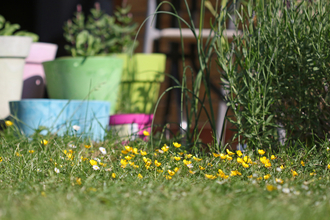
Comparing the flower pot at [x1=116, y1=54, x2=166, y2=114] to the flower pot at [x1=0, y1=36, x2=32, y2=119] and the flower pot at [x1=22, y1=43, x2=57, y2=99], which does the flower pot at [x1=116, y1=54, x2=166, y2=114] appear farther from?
the flower pot at [x1=0, y1=36, x2=32, y2=119]

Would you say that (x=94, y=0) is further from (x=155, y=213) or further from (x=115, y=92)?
(x=155, y=213)

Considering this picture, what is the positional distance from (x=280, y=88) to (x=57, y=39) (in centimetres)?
190

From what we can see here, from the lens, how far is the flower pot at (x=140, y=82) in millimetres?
2271

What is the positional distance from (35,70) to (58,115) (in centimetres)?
67

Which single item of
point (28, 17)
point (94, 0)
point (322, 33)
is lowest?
point (322, 33)

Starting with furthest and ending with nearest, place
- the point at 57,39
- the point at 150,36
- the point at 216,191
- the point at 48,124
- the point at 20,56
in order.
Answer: the point at 57,39
the point at 150,36
the point at 20,56
the point at 48,124
the point at 216,191

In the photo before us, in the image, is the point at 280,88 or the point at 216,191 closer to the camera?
the point at 216,191

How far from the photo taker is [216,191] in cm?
102

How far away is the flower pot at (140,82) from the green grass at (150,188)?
0.76m

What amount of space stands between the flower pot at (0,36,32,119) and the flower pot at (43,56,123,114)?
15 centimetres

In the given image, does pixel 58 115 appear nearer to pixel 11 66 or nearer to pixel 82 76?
pixel 82 76

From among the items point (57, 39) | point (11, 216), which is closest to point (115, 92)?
point (57, 39)

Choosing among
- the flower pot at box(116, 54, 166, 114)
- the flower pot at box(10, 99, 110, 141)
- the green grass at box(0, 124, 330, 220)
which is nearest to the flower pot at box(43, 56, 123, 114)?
the flower pot at box(10, 99, 110, 141)

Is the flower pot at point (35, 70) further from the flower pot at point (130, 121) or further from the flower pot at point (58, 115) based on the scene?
the flower pot at point (130, 121)
